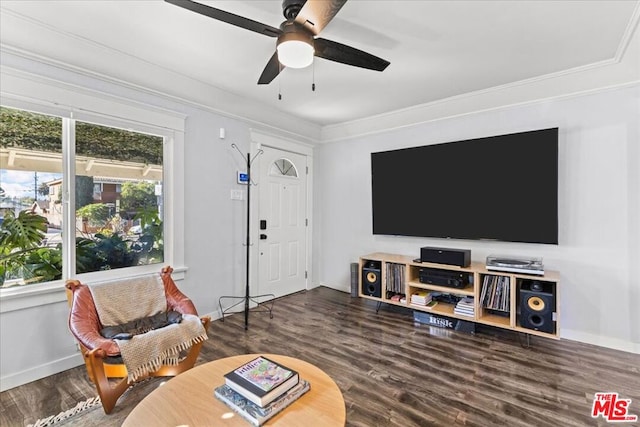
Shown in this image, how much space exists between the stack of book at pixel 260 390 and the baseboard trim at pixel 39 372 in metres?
1.75

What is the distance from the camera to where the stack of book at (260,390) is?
1271 mm

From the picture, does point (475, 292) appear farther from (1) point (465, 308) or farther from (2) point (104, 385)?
(2) point (104, 385)

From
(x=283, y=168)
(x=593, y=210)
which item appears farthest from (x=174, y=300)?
(x=593, y=210)

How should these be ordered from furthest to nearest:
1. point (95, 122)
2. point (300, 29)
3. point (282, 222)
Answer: point (282, 222), point (95, 122), point (300, 29)

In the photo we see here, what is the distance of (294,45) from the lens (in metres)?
1.64

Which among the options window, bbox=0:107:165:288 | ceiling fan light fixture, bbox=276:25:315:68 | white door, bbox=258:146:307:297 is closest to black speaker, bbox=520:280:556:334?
ceiling fan light fixture, bbox=276:25:315:68

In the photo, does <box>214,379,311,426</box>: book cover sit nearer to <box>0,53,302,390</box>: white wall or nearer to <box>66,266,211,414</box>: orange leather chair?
<box>66,266,211,414</box>: orange leather chair

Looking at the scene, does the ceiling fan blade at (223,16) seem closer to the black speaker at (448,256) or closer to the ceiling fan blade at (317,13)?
the ceiling fan blade at (317,13)

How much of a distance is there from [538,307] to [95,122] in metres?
4.01

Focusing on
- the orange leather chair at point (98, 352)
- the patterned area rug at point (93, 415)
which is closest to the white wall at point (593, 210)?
the orange leather chair at point (98, 352)

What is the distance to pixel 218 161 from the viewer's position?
11.2 feet

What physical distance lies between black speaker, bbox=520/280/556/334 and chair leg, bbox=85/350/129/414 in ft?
10.2

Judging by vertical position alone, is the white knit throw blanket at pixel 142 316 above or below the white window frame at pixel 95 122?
below

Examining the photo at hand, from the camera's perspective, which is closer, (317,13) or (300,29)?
(317,13)
